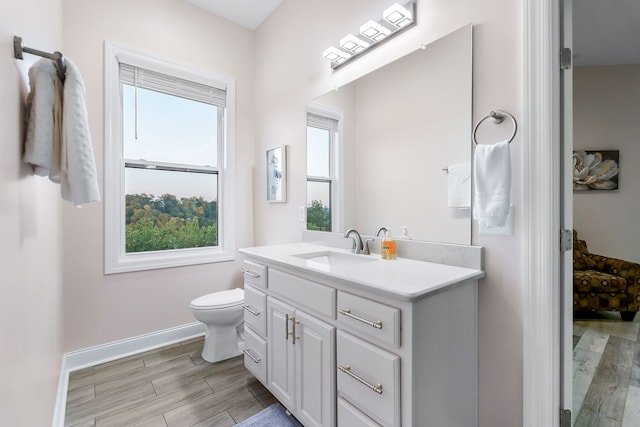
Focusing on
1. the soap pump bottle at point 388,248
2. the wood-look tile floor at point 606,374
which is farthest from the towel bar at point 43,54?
the wood-look tile floor at point 606,374

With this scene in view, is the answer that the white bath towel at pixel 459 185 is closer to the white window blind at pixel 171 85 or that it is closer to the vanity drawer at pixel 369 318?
the vanity drawer at pixel 369 318

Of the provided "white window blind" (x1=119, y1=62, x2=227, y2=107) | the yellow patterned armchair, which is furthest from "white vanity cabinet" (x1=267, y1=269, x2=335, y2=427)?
the yellow patterned armchair

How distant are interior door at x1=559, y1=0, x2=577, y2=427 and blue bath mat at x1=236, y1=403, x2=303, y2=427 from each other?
4.13 feet

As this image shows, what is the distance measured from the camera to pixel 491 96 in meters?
1.30

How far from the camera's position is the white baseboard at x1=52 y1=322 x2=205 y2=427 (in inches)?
78.8

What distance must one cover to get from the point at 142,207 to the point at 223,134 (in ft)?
3.36

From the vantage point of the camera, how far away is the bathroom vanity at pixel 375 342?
3.32ft

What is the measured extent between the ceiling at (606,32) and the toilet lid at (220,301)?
3.71m

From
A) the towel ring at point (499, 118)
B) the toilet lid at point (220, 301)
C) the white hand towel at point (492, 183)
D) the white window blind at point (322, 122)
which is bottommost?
the toilet lid at point (220, 301)

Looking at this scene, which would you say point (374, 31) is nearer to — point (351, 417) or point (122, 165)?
point (351, 417)

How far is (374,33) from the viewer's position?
1713mm

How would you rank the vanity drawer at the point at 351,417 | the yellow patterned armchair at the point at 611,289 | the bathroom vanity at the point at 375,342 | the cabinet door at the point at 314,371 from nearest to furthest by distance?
the bathroom vanity at the point at 375,342 < the vanity drawer at the point at 351,417 < the cabinet door at the point at 314,371 < the yellow patterned armchair at the point at 611,289

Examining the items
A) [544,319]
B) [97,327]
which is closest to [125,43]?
[97,327]

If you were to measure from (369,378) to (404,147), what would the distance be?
3.91ft
